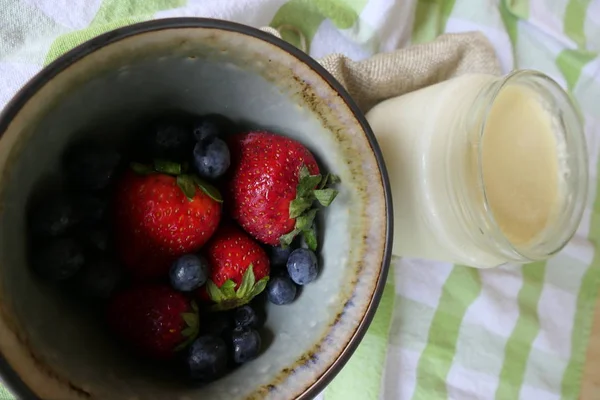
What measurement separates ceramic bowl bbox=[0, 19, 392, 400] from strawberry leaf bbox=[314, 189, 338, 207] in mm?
11

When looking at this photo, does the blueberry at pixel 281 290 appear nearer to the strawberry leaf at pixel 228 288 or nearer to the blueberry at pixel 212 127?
the strawberry leaf at pixel 228 288

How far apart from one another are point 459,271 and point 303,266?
0.93ft

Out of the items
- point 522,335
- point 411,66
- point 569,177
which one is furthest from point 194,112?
point 522,335

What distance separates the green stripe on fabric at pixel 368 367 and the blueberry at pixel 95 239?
0.30 meters

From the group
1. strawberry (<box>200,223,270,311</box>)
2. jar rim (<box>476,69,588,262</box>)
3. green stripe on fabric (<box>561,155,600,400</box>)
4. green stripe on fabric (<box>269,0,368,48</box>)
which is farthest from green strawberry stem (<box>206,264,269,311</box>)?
green stripe on fabric (<box>561,155,600,400</box>)

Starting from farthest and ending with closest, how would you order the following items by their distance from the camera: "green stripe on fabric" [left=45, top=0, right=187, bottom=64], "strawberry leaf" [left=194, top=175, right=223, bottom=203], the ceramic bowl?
"green stripe on fabric" [left=45, top=0, right=187, bottom=64] < "strawberry leaf" [left=194, top=175, right=223, bottom=203] < the ceramic bowl

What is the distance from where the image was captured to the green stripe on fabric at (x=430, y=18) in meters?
0.73

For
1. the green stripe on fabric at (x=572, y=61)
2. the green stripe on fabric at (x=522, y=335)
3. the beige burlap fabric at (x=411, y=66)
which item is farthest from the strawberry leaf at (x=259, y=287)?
the green stripe on fabric at (x=572, y=61)

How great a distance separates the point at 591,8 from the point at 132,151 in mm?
600

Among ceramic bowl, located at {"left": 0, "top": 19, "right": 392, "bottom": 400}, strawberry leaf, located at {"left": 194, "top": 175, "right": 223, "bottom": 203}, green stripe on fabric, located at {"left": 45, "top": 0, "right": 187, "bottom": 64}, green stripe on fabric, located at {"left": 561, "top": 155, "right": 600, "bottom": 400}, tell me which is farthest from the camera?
green stripe on fabric, located at {"left": 561, "top": 155, "right": 600, "bottom": 400}

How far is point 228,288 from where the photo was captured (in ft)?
1.66

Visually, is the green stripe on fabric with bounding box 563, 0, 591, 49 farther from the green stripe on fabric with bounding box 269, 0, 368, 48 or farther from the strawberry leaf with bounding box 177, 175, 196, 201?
the strawberry leaf with bounding box 177, 175, 196, 201

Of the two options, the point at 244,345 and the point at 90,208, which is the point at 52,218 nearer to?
the point at 90,208

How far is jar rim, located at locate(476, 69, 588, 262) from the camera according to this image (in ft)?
1.70
